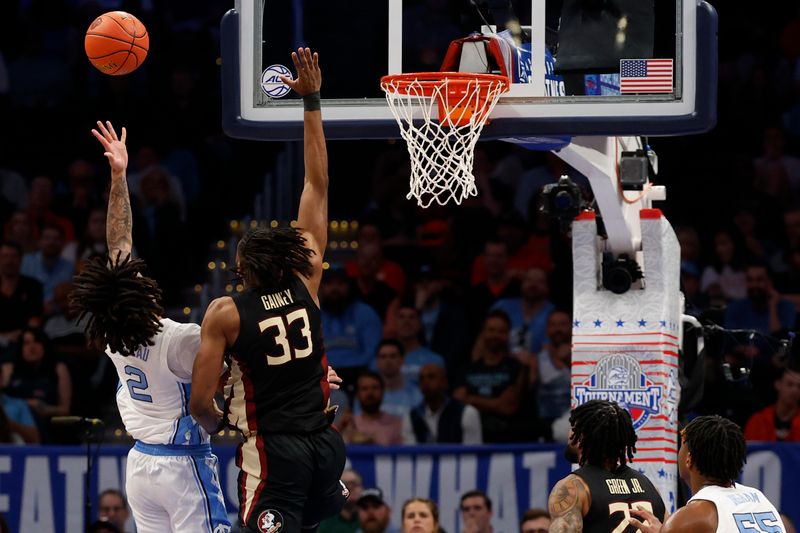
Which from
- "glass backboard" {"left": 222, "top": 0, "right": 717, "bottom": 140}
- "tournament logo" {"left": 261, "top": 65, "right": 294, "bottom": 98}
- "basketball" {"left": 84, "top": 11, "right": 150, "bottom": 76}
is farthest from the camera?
"tournament logo" {"left": 261, "top": 65, "right": 294, "bottom": 98}

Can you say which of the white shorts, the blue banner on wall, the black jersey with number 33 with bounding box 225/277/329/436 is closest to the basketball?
the black jersey with number 33 with bounding box 225/277/329/436

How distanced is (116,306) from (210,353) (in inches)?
23.5

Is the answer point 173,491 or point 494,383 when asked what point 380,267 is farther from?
point 173,491

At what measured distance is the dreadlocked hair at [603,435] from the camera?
6.86m

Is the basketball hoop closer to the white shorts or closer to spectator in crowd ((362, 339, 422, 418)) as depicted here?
the white shorts

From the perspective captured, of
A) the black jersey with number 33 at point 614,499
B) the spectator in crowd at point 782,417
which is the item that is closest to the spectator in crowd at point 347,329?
the spectator in crowd at point 782,417

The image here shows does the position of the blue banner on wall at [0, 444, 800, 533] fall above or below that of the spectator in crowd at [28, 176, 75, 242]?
below

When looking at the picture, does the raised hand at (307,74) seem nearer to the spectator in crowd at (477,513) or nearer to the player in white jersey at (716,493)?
the player in white jersey at (716,493)

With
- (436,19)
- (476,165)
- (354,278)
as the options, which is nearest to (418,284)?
(354,278)

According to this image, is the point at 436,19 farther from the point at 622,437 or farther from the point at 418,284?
the point at 622,437

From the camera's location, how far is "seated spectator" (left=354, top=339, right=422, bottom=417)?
41.4 feet

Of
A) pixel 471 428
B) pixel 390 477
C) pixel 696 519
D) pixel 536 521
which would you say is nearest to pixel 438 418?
pixel 471 428

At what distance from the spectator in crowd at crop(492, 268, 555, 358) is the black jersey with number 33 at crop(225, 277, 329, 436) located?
21.0 feet

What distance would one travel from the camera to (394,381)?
41.7 feet
